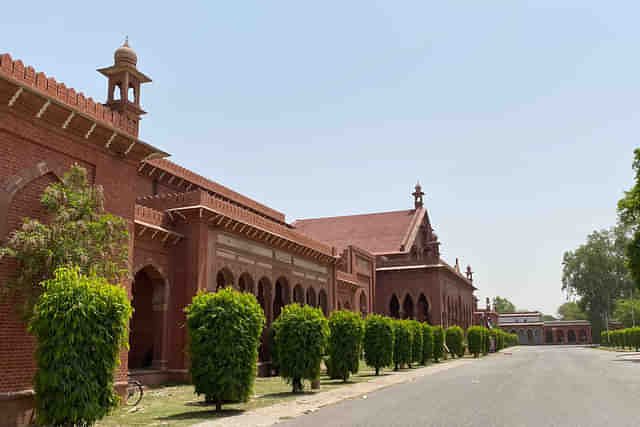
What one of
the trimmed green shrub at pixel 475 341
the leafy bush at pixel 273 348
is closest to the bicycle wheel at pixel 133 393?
the leafy bush at pixel 273 348

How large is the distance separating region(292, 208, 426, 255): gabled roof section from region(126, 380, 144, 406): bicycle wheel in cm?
3683

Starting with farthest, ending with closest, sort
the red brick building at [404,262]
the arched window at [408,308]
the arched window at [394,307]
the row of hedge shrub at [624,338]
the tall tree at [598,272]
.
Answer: the tall tree at [598,272] → the row of hedge shrub at [624,338] → the arched window at [408,308] → the arched window at [394,307] → the red brick building at [404,262]

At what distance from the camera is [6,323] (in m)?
12.6

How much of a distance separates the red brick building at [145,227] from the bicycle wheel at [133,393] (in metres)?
0.68

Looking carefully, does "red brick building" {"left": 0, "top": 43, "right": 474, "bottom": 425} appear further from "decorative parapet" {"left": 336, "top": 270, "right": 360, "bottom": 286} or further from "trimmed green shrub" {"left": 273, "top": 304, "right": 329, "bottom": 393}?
"trimmed green shrub" {"left": 273, "top": 304, "right": 329, "bottom": 393}

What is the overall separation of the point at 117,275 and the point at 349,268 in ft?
93.2

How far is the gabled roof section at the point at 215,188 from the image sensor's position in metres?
26.5

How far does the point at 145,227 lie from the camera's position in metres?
20.6

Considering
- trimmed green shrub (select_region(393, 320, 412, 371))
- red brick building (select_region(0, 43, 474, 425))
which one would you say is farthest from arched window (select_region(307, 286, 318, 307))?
trimmed green shrub (select_region(393, 320, 412, 371))

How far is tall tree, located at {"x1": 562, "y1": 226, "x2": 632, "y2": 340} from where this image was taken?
91312mm

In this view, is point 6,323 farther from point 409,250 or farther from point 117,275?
point 409,250

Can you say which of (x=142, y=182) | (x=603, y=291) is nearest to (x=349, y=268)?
(x=142, y=182)

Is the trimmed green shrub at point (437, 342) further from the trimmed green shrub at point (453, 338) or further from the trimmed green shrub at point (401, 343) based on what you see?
the trimmed green shrub at point (401, 343)

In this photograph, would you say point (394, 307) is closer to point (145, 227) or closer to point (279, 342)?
point (279, 342)
